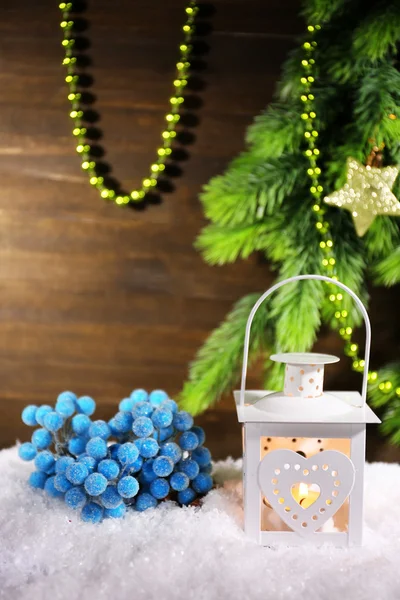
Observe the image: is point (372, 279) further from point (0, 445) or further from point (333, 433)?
point (0, 445)

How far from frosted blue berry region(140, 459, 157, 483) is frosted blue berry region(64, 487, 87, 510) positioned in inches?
3.5

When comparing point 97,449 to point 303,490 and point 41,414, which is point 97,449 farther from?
point 303,490

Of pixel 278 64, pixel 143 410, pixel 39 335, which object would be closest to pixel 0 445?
pixel 39 335

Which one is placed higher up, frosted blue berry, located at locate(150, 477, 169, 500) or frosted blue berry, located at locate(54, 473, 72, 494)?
frosted blue berry, located at locate(54, 473, 72, 494)

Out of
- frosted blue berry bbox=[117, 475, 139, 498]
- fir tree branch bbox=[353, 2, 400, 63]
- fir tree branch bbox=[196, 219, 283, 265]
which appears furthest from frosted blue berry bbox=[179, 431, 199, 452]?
fir tree branch bbox=[353, 2, 400, 63]

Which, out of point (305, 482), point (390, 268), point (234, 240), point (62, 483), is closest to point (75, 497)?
point (62, 483)

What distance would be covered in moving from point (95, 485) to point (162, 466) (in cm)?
10

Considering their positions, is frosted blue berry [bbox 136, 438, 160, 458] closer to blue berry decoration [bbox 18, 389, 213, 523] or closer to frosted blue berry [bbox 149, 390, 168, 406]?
blue berry decoration [bbox 18, 389, 213, 523]

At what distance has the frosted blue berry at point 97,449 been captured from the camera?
87cm

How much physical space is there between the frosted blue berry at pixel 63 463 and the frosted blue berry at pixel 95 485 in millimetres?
54

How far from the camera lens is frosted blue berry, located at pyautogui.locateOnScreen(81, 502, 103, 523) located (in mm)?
838

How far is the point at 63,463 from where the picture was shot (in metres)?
0.88

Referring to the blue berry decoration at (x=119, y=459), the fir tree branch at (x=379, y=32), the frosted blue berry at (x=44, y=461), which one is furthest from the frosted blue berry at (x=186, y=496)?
the fir tree branch at (x=379, y=32)

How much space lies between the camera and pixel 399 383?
3.43 feet
